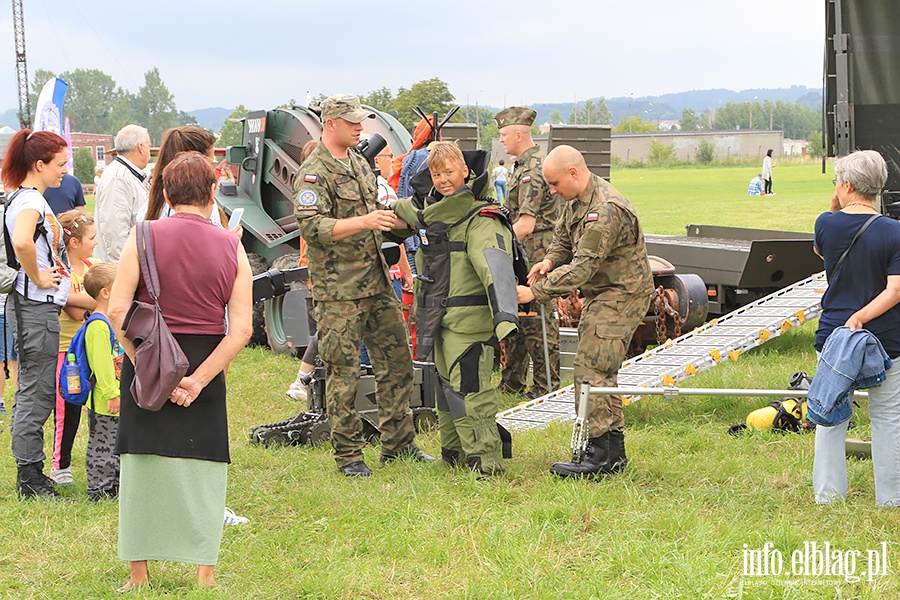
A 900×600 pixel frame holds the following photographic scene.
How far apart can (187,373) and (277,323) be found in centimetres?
704

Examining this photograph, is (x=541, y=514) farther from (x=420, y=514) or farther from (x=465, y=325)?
(x=465, y=325)

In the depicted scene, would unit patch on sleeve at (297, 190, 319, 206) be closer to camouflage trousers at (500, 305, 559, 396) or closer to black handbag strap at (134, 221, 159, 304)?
black handbag strap at (134, 221, 159, 304)

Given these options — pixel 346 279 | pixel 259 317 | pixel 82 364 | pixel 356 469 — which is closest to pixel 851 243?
pixel 346 279

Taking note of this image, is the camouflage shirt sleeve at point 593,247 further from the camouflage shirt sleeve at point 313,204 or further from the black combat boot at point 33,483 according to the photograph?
the black combat boot at point 33,483

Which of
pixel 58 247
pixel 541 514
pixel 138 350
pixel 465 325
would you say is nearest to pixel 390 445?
pixel 465 325

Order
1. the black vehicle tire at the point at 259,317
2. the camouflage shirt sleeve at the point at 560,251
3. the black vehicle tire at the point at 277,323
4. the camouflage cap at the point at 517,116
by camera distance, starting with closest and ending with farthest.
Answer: the camouflage shirt sleeve at the point at 560,251 < the camouflage cap at the point at 517,116 < the black vehicle tire at the point at 277,323 < the black vehicle tire at the point at 259,317

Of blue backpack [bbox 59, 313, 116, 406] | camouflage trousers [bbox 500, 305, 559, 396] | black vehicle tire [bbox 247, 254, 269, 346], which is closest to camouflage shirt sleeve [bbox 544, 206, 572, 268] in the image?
camouflage trousers [bbox 500, 305, 559, 396]

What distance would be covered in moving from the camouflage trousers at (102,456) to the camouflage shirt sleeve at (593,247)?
8.70ft

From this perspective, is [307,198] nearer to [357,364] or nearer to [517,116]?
[357,364]

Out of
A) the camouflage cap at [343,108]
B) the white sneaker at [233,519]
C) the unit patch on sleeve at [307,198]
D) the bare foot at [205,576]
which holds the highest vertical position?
the camouflage cap at [343,108]

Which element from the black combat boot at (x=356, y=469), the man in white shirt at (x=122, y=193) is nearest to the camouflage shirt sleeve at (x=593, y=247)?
the black combat boot at (x=356, y=469)

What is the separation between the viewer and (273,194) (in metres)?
12.2

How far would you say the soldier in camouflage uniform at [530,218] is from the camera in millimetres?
8359

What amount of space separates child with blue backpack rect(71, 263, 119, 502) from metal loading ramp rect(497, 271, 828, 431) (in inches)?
109
